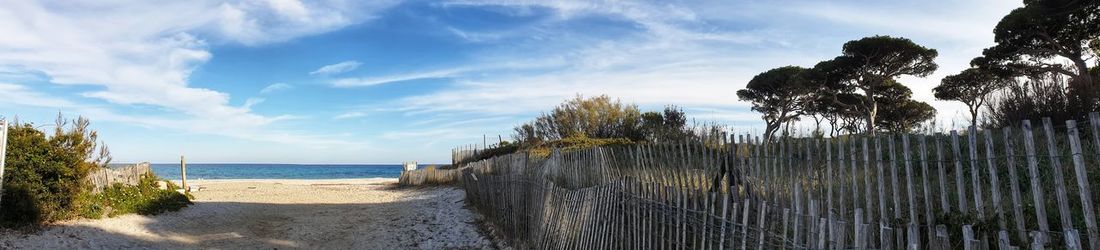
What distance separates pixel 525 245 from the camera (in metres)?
8.83

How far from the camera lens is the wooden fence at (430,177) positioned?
927 inches

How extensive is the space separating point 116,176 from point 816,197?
43.8 feet

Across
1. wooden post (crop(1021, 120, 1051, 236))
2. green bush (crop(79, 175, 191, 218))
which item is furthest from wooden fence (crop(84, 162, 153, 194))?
wooden post (crop(1021, 120, 1051, 236))

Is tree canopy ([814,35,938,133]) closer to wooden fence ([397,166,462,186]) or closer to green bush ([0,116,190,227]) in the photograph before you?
wooden fence ([397,166,462,186])

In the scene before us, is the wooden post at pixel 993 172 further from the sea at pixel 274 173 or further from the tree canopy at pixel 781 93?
the sea at pixel 274 173

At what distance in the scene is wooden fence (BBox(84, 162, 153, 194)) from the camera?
39.2ft

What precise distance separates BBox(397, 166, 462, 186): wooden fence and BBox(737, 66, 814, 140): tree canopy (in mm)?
13093

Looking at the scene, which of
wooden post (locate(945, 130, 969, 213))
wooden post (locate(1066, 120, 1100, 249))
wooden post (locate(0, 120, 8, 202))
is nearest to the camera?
wooden post (locate(1066, 120, 1100, 249))

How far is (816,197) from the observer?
16.1ft

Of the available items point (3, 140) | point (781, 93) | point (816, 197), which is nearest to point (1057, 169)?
point (816, 197)

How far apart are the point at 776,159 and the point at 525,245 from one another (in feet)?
15.5

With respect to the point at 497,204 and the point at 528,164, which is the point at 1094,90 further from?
the point at 497,204

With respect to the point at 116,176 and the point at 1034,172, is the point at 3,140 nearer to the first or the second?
the point at 116,176

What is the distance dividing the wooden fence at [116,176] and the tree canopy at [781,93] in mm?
22029
